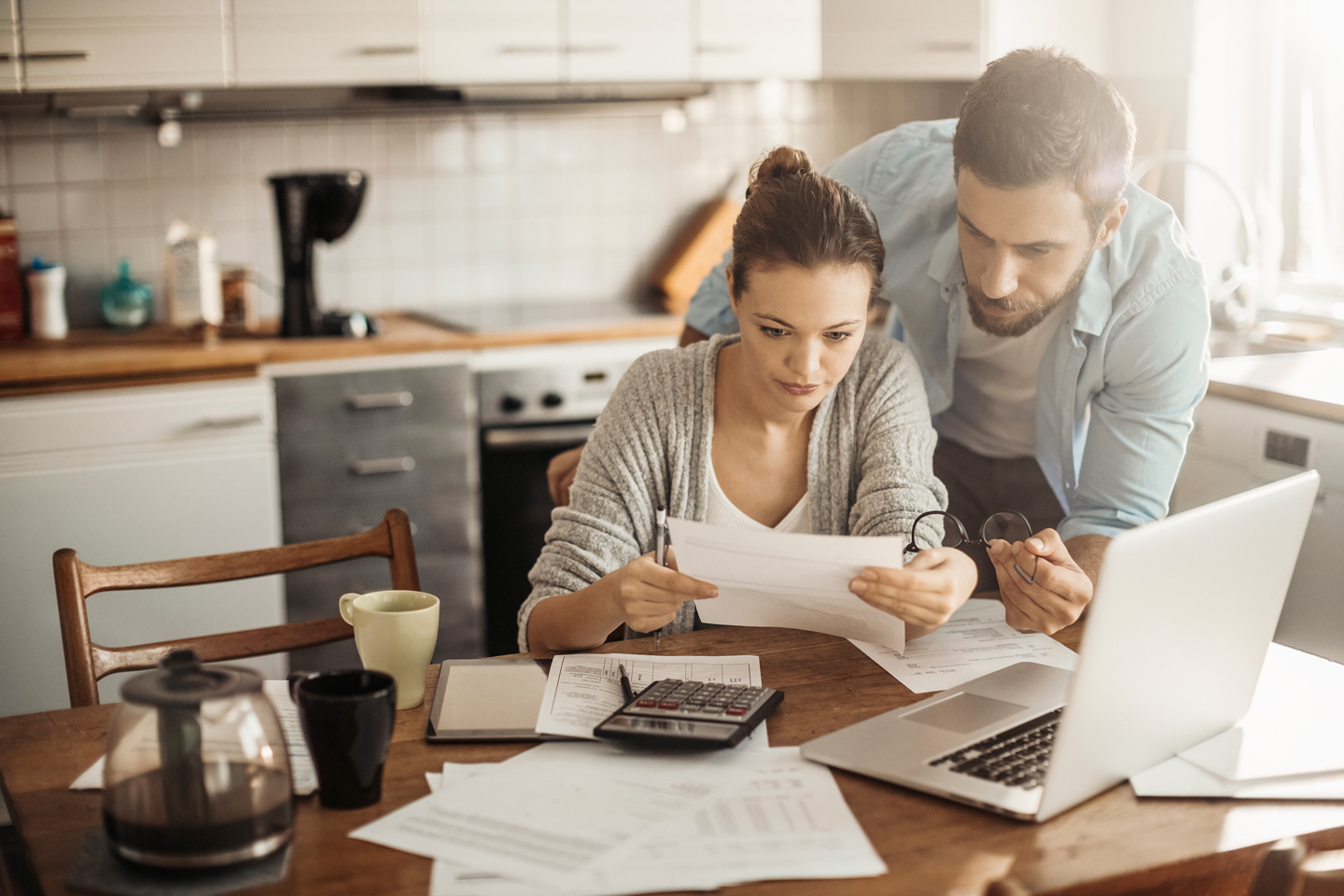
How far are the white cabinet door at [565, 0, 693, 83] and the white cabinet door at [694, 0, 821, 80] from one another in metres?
0.06

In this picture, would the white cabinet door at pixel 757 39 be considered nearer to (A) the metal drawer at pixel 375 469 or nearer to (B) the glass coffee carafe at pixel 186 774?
(A) the metal drawer at pixel 375 469

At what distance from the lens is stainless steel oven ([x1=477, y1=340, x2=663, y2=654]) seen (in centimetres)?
293

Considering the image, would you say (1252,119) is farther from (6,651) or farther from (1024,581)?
(6,651)

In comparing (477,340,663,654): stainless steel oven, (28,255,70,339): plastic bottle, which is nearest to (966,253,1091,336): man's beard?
(477,340,663,654): stainless steel oven

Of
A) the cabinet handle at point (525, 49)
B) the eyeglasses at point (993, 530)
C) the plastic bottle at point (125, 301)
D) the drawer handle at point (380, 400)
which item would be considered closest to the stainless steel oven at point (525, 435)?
the drawer handle at point (380, 400)

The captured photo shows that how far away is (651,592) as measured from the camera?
1251mm

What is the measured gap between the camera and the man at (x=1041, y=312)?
4.86 ft

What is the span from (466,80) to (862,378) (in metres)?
1.79

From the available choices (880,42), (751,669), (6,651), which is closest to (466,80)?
(880,42)

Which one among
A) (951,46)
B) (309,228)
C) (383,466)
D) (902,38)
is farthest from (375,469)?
(951,46)

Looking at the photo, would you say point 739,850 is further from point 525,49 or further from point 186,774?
point 525,49

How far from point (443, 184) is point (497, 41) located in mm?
526

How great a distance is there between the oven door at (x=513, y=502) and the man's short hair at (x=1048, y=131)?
157cm

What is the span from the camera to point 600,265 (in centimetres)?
360
